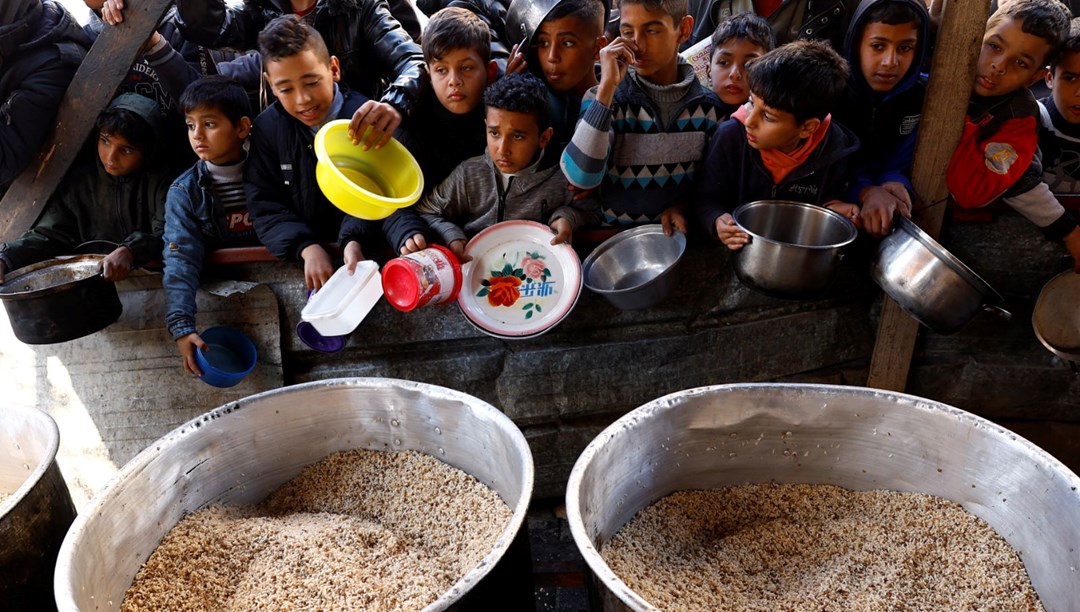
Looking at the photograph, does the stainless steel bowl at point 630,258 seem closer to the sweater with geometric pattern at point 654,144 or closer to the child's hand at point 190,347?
the sweater with geometric pattern at point 654,144

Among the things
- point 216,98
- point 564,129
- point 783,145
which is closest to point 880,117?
point 783,145

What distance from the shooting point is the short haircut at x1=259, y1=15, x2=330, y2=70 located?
96.7 inches

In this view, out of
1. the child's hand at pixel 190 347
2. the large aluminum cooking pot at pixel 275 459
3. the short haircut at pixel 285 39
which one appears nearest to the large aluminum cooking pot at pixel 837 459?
the large aluminum cooking pot at pixel 275 459

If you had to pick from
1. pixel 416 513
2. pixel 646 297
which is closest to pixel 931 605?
pixel 646 297

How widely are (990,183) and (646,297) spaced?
1.40 m

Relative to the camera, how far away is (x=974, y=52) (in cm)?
247

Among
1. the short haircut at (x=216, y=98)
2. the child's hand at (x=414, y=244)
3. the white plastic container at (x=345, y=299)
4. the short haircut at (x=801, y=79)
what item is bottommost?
the white plastic container at (x=345, y=299)

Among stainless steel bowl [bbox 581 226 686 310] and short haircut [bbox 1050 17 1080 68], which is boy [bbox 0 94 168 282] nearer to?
stainless steel bowl [bbox 581 226 686 310]

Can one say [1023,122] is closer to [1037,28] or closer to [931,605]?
[1037,28]

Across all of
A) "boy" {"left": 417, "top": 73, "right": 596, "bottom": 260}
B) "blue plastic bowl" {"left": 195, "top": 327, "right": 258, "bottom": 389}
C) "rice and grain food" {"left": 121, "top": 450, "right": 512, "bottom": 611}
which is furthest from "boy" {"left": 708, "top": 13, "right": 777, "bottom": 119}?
"blue plastic bowl" {"left": 195, "top": 327, "right": 258, "bottom": 389}

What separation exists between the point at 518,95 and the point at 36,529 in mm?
1933

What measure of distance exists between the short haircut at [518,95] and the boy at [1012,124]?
1.60m

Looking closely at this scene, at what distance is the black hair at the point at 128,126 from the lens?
2756 millimetres

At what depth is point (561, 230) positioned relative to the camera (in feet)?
8.11
